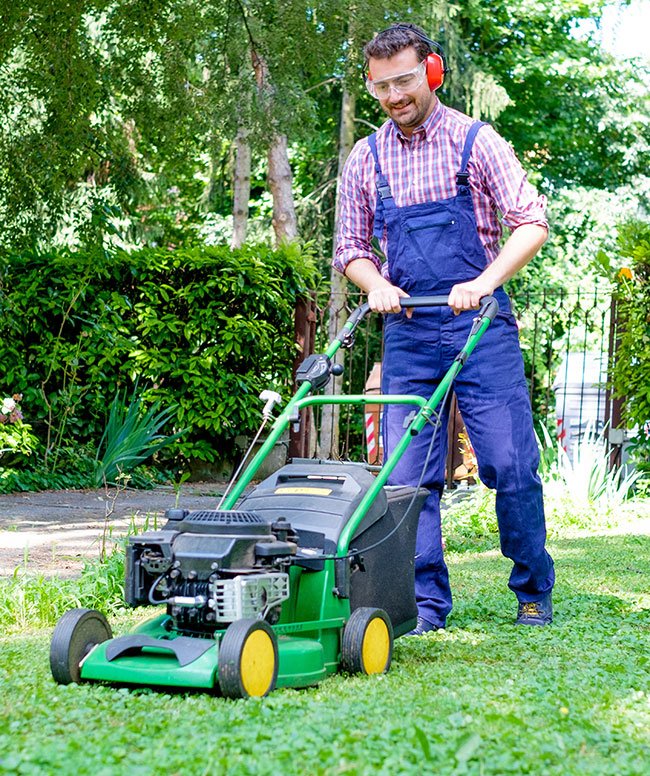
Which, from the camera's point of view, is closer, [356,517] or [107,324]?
[356,517]

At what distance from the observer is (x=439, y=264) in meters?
3.90

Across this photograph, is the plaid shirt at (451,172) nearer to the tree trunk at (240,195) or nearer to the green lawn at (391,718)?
the green lawn at (391,718)

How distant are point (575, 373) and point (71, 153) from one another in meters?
9.40

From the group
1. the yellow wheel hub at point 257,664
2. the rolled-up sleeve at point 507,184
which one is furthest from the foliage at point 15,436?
the yellow wheel hub at point 257,664

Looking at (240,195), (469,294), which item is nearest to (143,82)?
(469,294)

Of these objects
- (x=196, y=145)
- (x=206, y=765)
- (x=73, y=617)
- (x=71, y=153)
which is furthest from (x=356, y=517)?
(x=196, y=145)

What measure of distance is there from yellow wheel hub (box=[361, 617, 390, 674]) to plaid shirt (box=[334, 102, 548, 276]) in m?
1.42

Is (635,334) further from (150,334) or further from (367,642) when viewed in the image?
(367,642)

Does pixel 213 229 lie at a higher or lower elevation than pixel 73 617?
higher

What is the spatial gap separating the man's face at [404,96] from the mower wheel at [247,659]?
1921mm

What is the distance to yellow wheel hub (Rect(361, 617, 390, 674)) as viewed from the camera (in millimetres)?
3152

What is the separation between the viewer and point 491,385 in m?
3.97

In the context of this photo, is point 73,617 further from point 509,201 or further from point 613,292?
point 613,292

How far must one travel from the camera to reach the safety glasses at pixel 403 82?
12.5ft
